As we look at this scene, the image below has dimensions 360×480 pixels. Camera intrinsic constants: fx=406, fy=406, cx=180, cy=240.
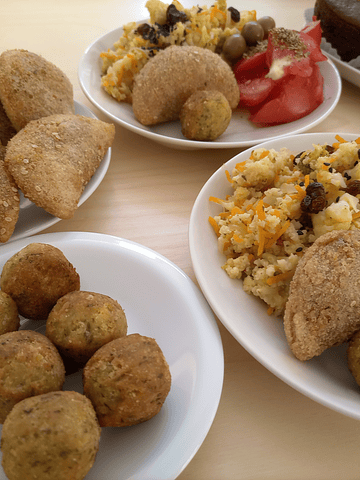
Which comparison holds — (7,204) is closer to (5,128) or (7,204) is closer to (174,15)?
(5,128)

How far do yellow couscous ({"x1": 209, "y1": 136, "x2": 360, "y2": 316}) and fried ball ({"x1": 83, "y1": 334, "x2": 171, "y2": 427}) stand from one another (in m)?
0.37

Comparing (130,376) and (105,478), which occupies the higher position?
(130,376)

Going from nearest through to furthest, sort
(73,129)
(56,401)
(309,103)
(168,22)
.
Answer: (56,401)
(73,129)
(309,103)
(168,22)

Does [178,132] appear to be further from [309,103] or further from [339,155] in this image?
[339,155]

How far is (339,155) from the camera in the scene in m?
1.08

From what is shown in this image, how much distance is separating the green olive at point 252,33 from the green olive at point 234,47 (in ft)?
0.11

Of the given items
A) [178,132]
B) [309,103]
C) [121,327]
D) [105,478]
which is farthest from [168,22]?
[105,478]

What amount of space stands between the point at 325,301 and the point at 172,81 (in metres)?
0.99

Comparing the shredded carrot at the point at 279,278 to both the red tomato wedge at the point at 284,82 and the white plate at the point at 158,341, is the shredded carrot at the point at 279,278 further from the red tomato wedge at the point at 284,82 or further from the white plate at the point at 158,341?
the red tomato wedge at the point at 284,82

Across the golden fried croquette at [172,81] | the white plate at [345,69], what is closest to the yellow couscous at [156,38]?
the golden fried croquette at [172,81]

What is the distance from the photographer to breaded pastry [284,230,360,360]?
837 mm

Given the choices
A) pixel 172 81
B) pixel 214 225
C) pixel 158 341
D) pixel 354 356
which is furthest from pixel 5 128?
pixel 354 356

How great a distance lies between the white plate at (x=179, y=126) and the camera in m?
1.40

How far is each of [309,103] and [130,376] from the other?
4.25ft
